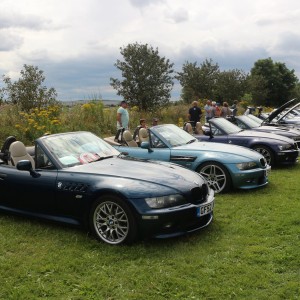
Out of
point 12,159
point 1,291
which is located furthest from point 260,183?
point 1,291

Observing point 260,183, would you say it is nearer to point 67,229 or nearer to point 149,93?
point 67,229

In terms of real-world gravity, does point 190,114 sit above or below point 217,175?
above

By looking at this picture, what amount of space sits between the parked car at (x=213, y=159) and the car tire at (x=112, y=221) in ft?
9.45

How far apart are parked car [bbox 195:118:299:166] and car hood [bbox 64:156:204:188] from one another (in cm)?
455

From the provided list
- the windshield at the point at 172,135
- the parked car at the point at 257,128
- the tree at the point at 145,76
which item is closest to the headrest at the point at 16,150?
the windshield at the point at 172,135

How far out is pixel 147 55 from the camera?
22.2m

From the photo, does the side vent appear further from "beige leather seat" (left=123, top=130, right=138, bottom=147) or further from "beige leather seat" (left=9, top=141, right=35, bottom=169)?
"beige leather seat" (left=123, top=130, right=138, bottom=147)

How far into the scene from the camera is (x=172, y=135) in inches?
340

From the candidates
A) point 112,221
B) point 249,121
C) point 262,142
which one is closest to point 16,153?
point 112,221

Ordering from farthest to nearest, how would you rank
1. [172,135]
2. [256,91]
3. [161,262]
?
[256,91] → [172,135] → [161,262]

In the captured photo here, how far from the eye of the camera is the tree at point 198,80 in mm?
33344

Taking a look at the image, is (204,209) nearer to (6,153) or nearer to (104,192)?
(104,192)

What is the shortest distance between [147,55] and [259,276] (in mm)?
19187

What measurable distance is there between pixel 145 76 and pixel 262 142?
12.8 metres
